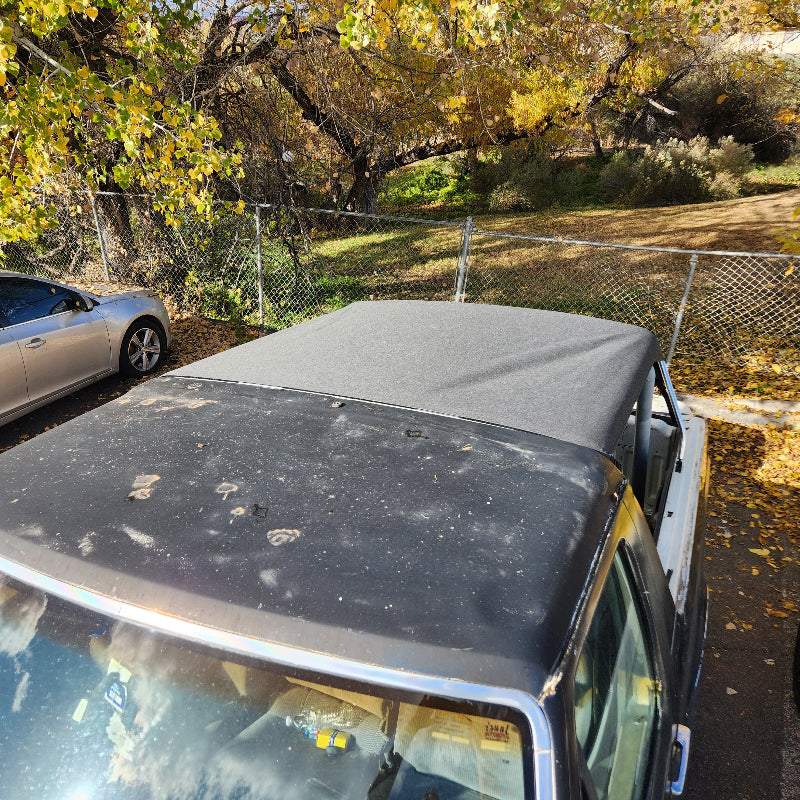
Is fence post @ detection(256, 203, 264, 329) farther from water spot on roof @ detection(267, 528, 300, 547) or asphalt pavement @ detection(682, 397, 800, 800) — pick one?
water spot on roof @ detection(267, 528, 300, 547)

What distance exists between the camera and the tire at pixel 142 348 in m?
6.98

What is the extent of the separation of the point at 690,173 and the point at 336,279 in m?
14.1

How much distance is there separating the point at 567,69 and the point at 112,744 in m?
16.1

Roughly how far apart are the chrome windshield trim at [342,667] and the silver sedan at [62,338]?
5056mm

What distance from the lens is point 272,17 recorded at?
7.95 meters

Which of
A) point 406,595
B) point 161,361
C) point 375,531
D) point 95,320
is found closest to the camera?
point 406,595

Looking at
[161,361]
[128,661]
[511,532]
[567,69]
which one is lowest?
[161,361]

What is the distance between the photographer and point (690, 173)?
18719mm

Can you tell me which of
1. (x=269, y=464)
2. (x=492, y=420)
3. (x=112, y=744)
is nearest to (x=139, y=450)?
(x=269, y=464)

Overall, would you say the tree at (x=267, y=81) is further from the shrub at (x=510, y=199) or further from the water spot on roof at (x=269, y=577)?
the water spot on roof at (x=269, y=577)

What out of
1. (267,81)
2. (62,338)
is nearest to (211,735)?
(62,338)

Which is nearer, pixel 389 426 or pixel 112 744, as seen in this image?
pixel 112 744

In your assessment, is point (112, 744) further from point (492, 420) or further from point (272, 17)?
point (272, 17)

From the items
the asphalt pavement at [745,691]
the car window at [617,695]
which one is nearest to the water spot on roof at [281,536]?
the car window at [617,695]
